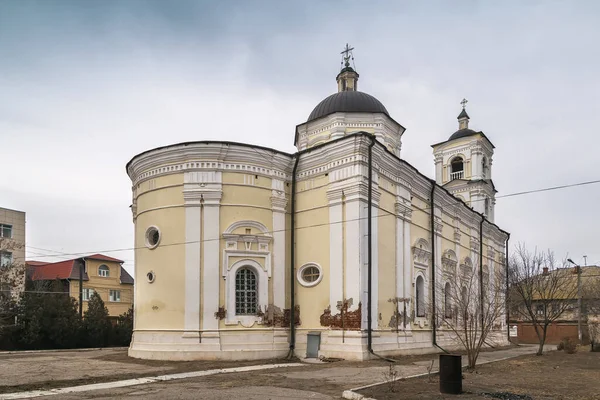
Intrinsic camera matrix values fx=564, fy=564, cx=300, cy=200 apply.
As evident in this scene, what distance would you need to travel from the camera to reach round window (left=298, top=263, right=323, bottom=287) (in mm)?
20703

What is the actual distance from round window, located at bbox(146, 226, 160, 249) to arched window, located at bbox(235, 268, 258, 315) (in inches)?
136

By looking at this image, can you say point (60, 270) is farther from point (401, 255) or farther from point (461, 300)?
point (461, 300)

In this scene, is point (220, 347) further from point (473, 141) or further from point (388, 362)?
point (473, 141)

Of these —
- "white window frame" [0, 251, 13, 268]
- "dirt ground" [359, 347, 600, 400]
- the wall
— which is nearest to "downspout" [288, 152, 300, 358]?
the wall

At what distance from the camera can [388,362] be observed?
18.5 m

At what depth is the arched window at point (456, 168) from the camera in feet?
123

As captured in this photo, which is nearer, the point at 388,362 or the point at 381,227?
the point at 388,362

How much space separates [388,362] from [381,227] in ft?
16.8

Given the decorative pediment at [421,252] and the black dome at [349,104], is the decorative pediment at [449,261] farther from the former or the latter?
the black dome at [349,104]

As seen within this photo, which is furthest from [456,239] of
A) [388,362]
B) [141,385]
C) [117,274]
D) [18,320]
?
[117,274]

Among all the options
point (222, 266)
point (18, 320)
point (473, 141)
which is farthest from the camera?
point (473, 141)

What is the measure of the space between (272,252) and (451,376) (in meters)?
10.7

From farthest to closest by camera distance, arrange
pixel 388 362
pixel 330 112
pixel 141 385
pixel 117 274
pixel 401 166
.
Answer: pixel 117 274
pixel 330 112
pixel 401 166
pixel 388 362
pixel 141 385

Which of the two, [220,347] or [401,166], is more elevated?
[401,166]
